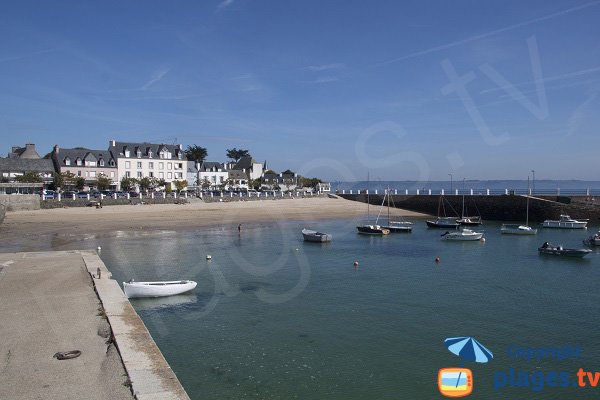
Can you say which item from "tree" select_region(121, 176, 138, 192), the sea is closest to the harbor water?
the sea

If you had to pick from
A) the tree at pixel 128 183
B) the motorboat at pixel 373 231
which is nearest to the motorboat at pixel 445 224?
the motorboat at pixel 373 231

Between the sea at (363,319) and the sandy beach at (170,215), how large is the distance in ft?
35.1

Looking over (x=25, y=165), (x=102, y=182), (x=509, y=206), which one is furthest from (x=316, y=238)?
(x=25, y=165)

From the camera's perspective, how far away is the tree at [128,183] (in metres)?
77.8

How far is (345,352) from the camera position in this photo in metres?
15.0

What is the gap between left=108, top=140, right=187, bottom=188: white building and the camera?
85562 millimetres

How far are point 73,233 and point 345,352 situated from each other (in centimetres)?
3546

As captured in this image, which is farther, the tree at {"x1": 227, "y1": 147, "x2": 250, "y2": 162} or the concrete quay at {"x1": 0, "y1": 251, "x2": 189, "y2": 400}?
the tree at {"x1": 227, "y1": 147, "x2": 250, "y2": 162}

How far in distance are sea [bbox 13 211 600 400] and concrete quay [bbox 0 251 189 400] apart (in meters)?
1.94

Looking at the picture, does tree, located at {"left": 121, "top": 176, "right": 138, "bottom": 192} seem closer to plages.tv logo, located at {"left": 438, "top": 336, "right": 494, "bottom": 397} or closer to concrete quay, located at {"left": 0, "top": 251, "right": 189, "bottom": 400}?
concrete quay, located at {"left": 0, "top": 251, "right": 189, "bottom": 400}

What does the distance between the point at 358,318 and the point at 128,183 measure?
221 feet

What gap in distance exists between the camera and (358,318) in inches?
733

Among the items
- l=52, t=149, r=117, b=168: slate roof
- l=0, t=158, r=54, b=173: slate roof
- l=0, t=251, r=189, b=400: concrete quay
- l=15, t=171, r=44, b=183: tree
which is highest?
l=52, t=149, r=117, b=168: slate roof

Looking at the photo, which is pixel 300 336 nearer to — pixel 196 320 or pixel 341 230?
pixel 196 320
